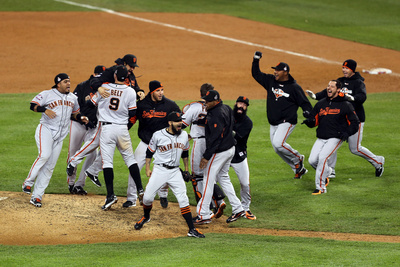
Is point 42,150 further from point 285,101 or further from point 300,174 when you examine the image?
point 300,174

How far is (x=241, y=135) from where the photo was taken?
975 centimetres

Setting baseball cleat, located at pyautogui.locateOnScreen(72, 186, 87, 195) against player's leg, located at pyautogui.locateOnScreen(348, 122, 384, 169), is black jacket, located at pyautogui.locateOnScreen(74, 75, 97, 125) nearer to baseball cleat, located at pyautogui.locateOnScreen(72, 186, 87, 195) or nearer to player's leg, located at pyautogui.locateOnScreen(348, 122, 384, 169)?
baseball cleat, located at pyautogui.locateOnScreen(72, 186, 87, 195)

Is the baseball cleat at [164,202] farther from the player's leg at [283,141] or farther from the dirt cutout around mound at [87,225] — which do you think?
the player's leg at [283,141]

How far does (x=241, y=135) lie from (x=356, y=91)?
9.83 feet

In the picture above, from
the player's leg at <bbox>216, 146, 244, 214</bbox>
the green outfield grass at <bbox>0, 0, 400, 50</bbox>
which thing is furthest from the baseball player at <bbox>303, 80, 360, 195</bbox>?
the green outfield grass at <bbox>0, 0, 400, 50</bbox>

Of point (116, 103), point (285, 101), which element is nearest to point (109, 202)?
point (116, 103)

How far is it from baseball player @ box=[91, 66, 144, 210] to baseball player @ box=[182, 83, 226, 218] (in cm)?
85

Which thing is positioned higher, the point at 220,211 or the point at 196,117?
the point at 196,117

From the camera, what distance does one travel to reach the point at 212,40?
82.2ft

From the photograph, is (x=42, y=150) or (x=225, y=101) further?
(x=225, y=101)

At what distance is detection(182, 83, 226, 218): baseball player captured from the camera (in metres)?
9.65

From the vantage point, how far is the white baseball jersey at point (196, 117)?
9.67 metres

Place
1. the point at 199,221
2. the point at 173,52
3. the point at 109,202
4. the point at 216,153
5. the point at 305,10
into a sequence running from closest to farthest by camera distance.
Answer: the point at 216,153, the point at 199,221, the point at 109,202, the point at 173,52, the point at 305,10

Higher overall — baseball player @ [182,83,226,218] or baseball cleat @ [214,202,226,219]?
baseball player @ [182,83,226,218]
